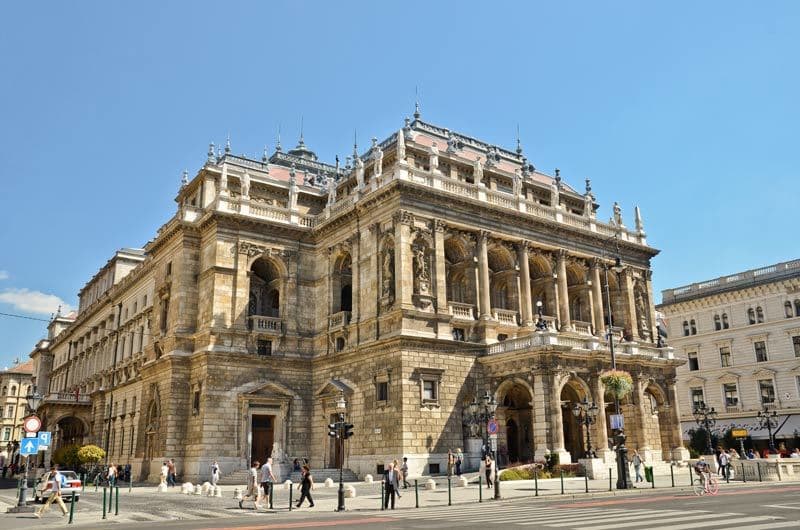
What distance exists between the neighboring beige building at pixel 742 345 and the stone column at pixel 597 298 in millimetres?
17762

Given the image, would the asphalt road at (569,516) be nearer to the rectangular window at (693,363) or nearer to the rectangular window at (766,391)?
the rectangular window at (766,391)

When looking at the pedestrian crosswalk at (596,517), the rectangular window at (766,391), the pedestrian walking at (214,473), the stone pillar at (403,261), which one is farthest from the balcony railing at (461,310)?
the rectangular window at (766,391)

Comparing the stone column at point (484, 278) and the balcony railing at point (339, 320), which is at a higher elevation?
the stone column at point (484, 278)

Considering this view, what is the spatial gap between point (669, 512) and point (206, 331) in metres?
31.6

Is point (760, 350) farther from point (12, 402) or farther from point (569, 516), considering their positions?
point (12, 402)

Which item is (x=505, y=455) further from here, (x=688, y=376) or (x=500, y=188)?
(x=688, y=376)

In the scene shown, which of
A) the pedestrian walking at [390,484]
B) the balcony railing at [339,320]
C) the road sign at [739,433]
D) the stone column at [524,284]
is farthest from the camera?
the road sign at [739,433]

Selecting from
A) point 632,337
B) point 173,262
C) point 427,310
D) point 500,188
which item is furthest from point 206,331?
point 632,337

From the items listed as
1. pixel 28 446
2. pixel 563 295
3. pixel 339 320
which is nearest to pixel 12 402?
pixel 339 320

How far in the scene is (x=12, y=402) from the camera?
111188mm

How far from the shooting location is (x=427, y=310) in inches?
1576

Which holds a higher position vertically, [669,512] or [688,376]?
[688,376]

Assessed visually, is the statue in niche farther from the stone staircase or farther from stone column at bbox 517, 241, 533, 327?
stone column at bbox 517, 241, 533, 327

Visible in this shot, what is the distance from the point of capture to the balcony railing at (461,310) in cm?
4153
